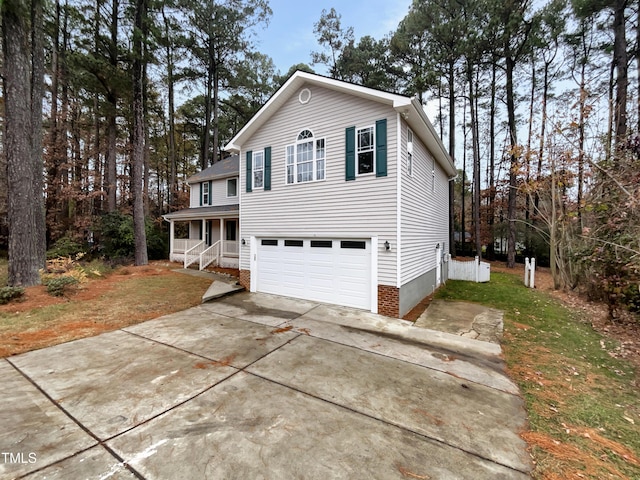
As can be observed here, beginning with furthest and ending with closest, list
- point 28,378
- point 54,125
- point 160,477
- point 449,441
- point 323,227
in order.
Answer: point 54,125
point 323,227
point 28,378
point 449,441
point 160,477

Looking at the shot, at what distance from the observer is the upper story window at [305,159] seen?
801cm

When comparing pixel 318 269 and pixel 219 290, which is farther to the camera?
pixel 219 290

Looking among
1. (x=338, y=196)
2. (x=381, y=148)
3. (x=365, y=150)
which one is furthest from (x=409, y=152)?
(x=338, y=196)

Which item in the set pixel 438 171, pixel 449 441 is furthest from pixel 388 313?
pixel 438 171

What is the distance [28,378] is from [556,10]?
23914 mm

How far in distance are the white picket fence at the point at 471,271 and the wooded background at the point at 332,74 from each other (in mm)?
2599

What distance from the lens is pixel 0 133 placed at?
17391 mm

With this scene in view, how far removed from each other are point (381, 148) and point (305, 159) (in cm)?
242

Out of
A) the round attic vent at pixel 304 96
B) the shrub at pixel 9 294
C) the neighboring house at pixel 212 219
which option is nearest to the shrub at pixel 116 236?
the neighboring house at pixel 212 219

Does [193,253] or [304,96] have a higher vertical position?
[304,96]

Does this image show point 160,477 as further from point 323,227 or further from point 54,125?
point 54,125

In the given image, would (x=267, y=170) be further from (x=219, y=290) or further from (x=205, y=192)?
(x=205, y=192)

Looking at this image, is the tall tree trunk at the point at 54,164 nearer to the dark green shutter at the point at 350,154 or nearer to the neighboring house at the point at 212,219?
the neighboring house at the point at 212,219

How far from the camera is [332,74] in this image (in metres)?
19.9
